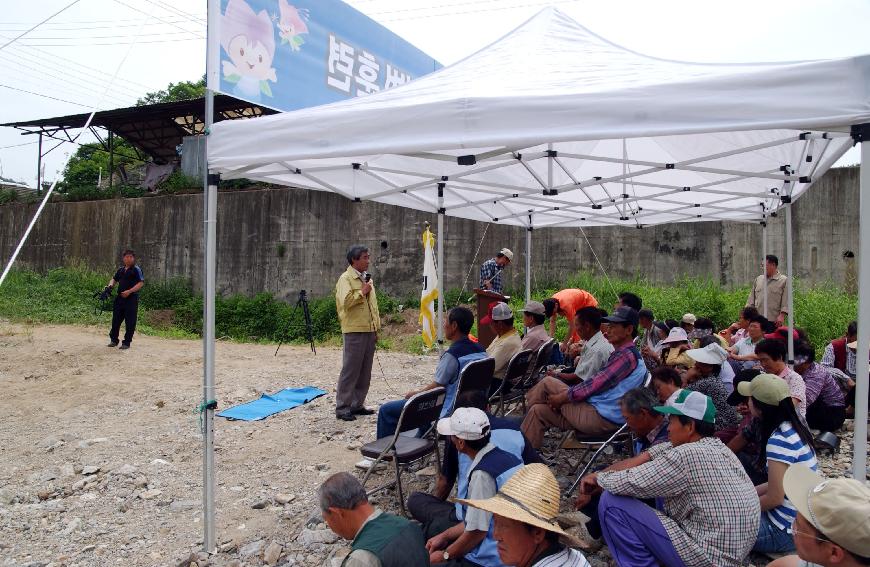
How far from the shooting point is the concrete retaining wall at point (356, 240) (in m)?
10.4

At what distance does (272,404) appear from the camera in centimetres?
634

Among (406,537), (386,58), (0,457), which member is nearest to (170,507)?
(0,457)

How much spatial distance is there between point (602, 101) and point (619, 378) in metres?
1.75

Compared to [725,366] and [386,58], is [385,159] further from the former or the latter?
[386,58]

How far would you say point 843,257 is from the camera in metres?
10.1

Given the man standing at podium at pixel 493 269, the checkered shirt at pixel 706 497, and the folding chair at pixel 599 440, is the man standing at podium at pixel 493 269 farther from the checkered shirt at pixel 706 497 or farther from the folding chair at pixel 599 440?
the checkered shirt at pixel 706 497

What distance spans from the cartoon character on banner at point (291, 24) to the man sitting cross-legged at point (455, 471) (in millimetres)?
3830

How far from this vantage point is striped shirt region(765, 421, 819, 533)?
2615mm

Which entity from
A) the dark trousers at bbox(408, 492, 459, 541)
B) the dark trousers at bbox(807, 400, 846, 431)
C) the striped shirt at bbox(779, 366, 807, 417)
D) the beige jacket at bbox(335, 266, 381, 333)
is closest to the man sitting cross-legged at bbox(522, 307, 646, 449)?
the striped shirt at bbox(779, 366, 807, 417)

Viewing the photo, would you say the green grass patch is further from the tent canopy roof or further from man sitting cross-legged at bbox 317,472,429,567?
man sitting cross-legged at bbox 317,472,429,567

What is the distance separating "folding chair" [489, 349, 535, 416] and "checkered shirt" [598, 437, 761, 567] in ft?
6.96

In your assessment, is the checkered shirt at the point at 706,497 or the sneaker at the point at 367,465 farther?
the sneaker at the point at 367,465

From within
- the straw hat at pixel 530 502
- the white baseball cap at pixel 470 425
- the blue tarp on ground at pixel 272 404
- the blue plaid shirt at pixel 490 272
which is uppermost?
the blue plaid shirt at pixel 490 272

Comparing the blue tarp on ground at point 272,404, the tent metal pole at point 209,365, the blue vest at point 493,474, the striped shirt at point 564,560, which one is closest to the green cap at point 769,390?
the blue vest at point 493,474
